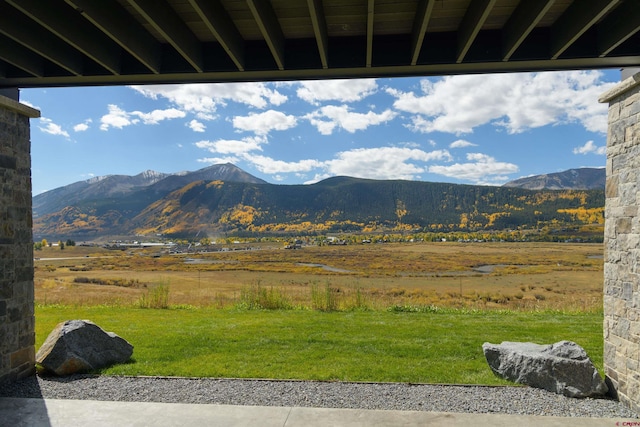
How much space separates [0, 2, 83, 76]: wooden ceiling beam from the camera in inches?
136

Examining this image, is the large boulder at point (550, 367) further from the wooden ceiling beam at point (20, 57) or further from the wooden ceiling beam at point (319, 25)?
the wooden ceiling beam at point (20, 57)

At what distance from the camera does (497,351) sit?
17.8 feet

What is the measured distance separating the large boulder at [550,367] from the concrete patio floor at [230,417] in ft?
2.27

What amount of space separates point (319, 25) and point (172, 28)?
1362 mm

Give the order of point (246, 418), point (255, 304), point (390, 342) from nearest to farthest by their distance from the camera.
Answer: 1. point (246, 418)
2. point (390, 342)
3. point (255, 304)

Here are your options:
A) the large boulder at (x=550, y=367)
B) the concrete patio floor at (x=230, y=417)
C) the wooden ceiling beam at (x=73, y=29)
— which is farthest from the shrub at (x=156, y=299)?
the large boulder at (x=550, y=367)

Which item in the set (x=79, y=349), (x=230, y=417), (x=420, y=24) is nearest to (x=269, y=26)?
(x=420, y=24)

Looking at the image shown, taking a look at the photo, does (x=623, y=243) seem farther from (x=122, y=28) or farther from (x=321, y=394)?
(x=122, y=28)

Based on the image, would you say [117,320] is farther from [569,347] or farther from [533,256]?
[533,256]

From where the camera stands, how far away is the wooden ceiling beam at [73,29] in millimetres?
3113

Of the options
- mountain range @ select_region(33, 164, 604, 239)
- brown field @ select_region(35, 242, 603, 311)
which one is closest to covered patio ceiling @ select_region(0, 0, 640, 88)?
brown field @ select_region(35, 242, 603, 311)

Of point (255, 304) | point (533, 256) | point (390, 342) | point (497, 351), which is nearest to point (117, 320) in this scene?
point (255, 304)

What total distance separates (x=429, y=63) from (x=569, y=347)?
411 cm

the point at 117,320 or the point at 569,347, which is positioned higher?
the point at 569,347
